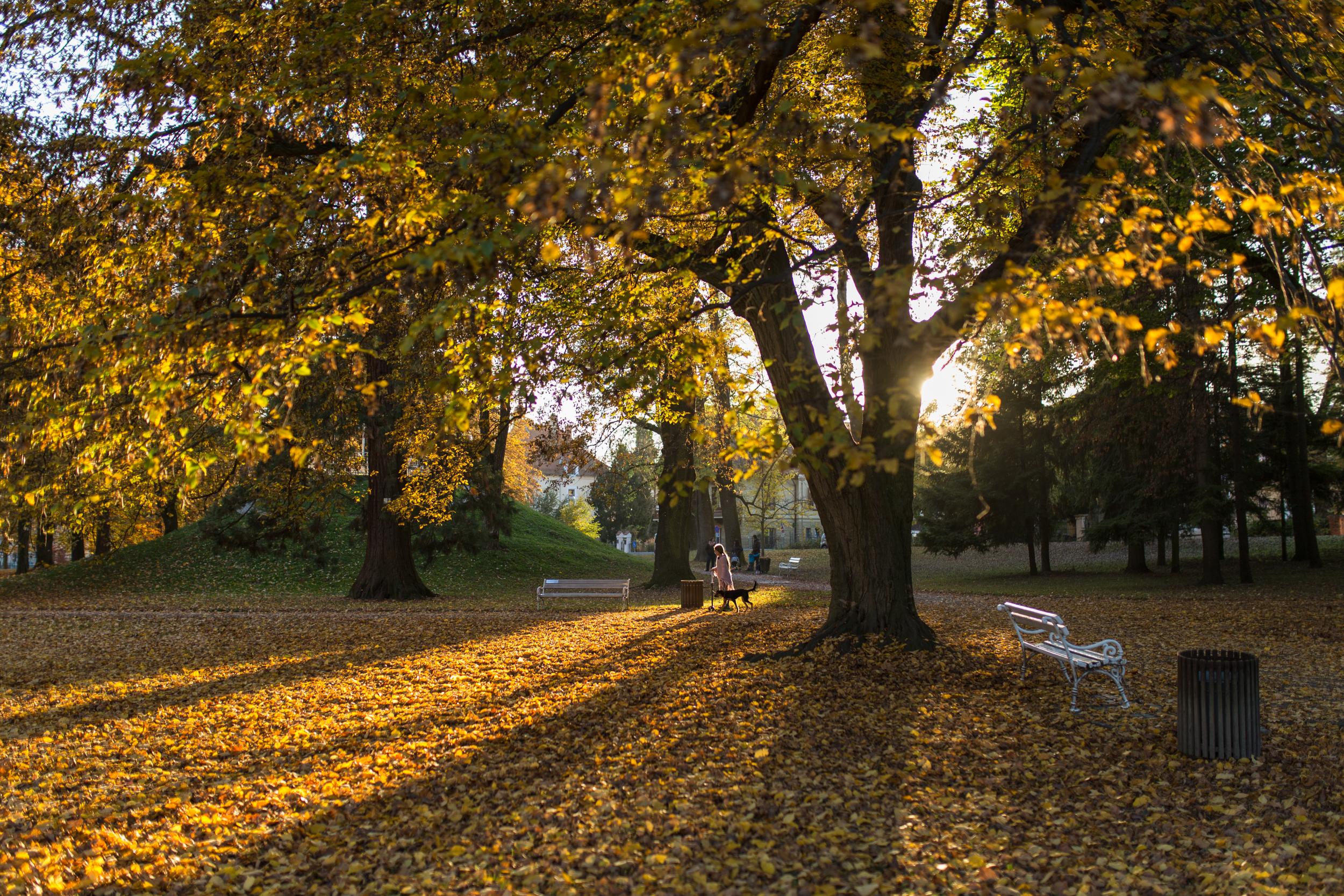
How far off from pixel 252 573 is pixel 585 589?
11.1 m

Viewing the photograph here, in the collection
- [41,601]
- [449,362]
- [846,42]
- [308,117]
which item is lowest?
[41,601]

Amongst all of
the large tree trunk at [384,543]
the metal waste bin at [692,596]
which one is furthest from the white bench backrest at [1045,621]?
the large tree trunk at [384,543]

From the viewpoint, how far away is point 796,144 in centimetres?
537

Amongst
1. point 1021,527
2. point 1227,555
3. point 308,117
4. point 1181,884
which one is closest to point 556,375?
point 308,117

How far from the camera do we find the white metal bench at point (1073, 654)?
293 inches

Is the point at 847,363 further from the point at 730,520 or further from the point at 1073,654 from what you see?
the point at 730,520

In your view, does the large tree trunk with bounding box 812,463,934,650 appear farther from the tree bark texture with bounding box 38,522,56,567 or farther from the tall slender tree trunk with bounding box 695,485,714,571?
the tree bark texture with bounding box 38,522,56,567

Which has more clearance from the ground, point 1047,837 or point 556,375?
point 556,375

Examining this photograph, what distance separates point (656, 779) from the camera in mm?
5922

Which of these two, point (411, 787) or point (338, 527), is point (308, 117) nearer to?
point (411, 787)

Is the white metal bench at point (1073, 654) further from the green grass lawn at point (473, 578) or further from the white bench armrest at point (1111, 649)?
the green grass lawn at point (473, 578)

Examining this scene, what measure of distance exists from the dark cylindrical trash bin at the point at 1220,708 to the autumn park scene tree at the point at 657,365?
3cm

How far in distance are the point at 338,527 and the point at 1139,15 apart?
26.3m

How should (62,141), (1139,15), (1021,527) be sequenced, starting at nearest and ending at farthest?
(1139,15)
(62,141)
(1021,527)
